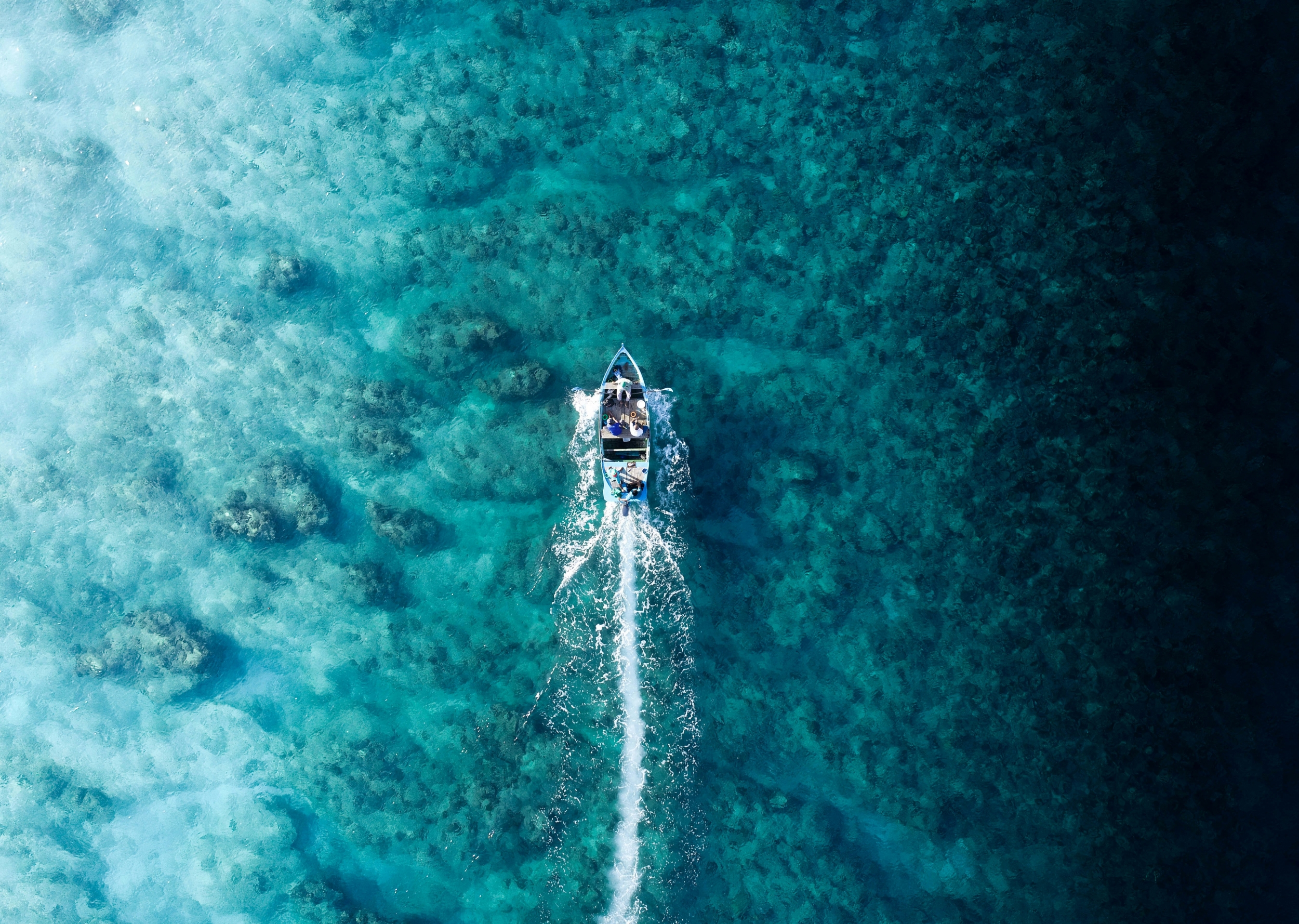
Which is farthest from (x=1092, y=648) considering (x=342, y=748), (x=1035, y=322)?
(x=342, y=748)

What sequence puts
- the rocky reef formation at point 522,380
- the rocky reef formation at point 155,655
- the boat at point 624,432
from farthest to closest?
the rocky reef formation at point 155,655
the rocky reef formation at point 522,380
the boat at point 624,432

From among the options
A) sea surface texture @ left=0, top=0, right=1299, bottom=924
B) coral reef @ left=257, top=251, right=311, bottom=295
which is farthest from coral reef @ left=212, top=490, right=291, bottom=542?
coral reef @ left=257, top=251, right=311, bottom=295

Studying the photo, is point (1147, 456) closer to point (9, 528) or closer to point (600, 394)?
point (600, 394)

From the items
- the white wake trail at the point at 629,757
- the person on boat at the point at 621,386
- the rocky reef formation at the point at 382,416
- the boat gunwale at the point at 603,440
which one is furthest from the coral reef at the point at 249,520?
the person on boat at the point at 621,386

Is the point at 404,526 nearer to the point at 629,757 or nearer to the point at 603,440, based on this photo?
the point at 603,440

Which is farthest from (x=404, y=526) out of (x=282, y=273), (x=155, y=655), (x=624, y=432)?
(x=155, y=655)

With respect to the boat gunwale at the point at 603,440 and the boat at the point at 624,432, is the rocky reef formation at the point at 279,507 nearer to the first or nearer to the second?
the boat gunwale at the point at 603,440
